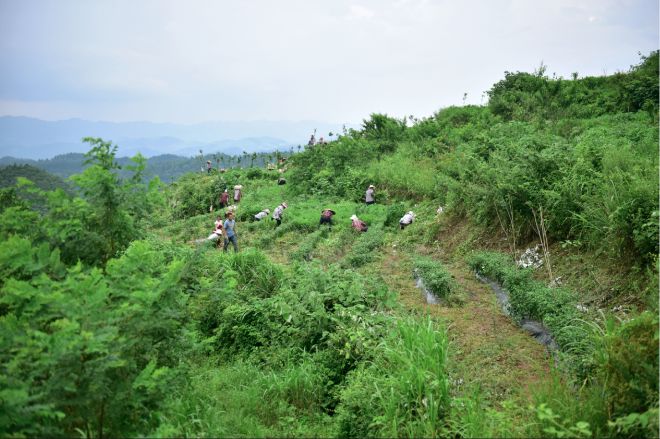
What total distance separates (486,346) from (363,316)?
1716mm

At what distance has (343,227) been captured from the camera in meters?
14.4

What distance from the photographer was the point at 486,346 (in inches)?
234

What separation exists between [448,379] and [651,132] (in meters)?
10.7

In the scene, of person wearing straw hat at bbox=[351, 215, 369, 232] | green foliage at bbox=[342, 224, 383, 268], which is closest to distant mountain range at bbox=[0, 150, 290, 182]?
person wearing straw hat at bbox=[351, 215, 369, 232]

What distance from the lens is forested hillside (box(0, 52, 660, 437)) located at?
3.47 m

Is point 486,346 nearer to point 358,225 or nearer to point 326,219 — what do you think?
point 358,225

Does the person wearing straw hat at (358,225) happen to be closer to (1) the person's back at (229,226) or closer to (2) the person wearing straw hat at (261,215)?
(1) the person's back at (229,226)

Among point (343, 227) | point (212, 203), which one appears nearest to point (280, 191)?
point (212, 203)

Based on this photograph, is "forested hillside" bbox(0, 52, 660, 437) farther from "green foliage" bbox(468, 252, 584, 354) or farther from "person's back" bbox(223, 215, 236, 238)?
"person's back" bbox(223, 215, 236, 238)

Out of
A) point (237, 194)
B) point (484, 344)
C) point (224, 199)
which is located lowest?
point (484, 344)

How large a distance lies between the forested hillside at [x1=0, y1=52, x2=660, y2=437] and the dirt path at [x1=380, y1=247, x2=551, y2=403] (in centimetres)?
3

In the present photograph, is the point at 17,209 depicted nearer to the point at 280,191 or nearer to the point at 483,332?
the point at 483,332

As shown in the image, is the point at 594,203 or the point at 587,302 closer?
the point at 587,302

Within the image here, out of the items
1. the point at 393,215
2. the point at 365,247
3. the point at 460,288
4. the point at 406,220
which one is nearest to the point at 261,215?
the point at 393,215
